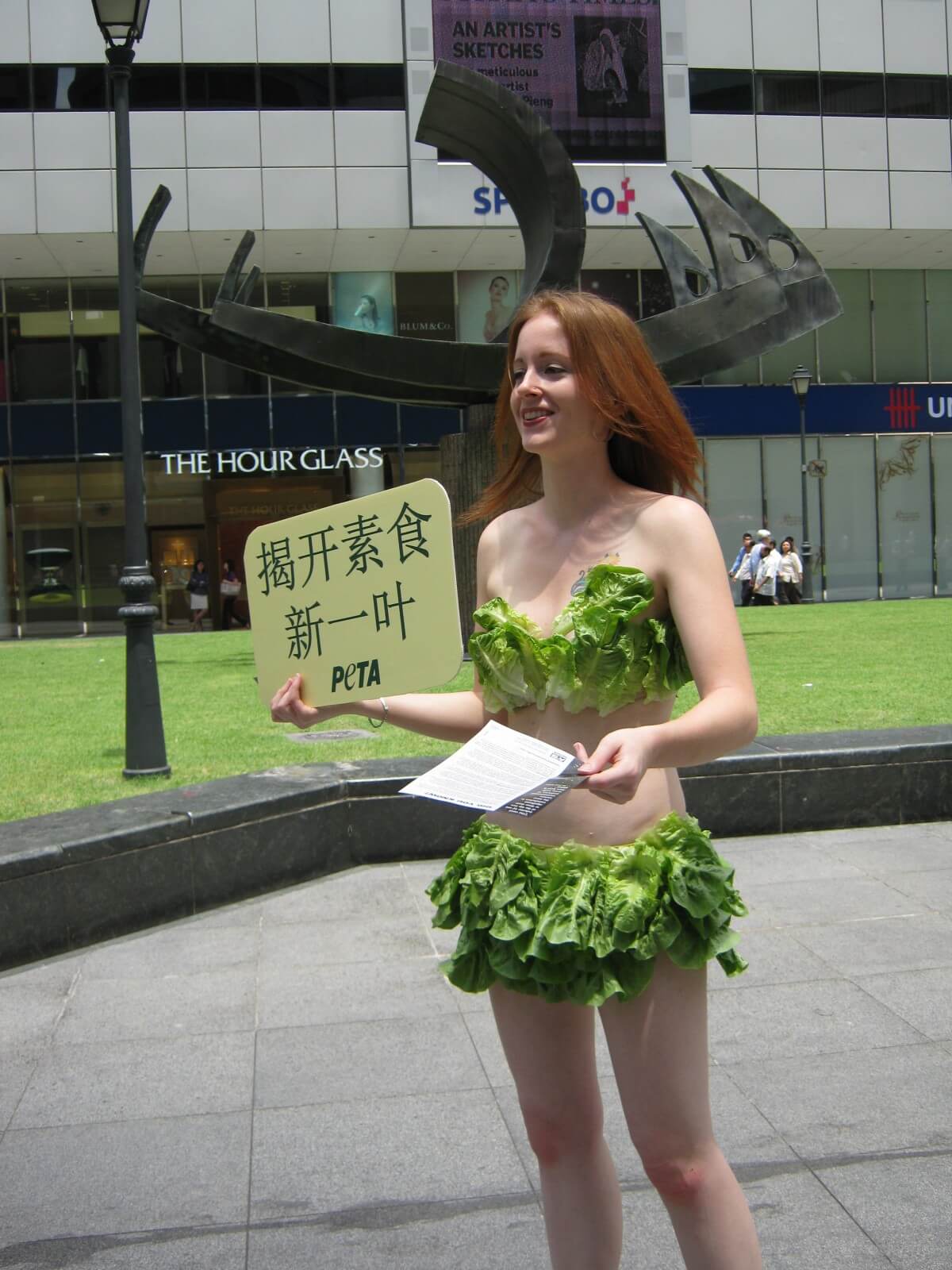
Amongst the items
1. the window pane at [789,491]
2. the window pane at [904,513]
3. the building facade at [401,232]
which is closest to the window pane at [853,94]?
the building facade at [401,232]

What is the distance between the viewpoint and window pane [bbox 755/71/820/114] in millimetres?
27781

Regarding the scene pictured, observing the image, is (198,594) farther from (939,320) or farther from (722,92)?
(939,320)

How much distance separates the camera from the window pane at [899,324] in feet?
104

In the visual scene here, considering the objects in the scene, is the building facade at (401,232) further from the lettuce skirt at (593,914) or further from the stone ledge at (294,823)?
the lettuce skirt at (593,914)

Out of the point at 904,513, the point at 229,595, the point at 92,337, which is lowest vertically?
the point at 229,595

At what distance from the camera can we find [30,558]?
2928 centimetres

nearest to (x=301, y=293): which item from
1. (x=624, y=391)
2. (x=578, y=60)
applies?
(x=578, y=60)

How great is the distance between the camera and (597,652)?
2.18 metres

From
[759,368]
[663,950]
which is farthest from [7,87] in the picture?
[663,950]

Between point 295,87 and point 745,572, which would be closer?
point 295,87

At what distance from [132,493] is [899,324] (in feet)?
88.5

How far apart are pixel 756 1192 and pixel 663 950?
1382 mm

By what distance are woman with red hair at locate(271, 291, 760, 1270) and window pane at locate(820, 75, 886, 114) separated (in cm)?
2845

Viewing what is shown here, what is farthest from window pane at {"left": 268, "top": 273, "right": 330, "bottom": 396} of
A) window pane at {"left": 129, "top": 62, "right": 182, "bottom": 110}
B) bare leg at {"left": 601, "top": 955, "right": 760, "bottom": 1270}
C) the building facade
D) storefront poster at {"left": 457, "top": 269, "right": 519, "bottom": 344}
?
bare leg at {"left": 601, "top": 955, "right": 760, "bottom": 1270}
